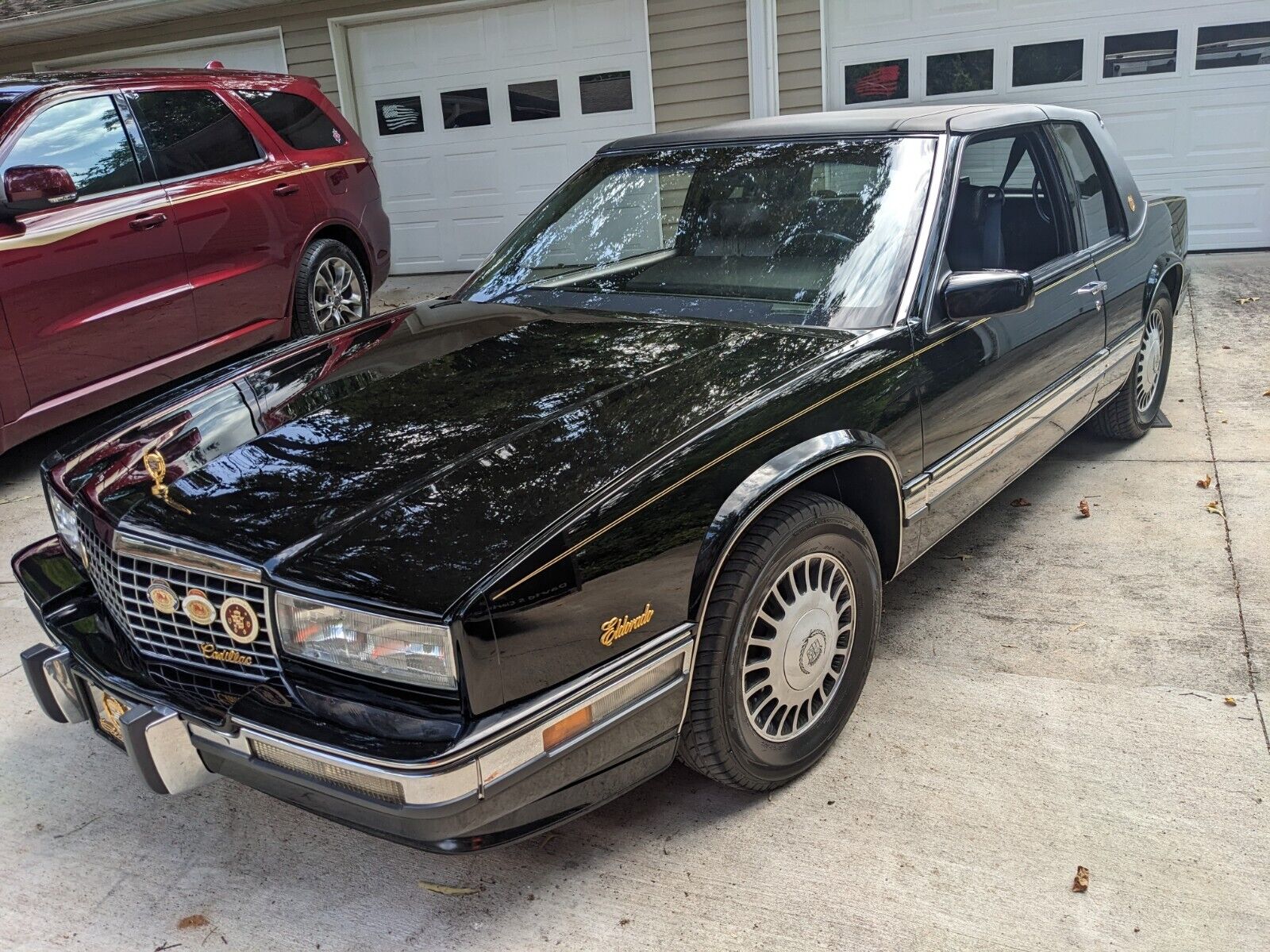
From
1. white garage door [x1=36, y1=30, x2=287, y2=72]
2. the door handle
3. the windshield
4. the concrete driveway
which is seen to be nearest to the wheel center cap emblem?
the concrete driveway

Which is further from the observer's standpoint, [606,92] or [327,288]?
[606,92]

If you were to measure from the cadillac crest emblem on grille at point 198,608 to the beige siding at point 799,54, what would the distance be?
24.8ft

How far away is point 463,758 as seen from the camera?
6.38 ft

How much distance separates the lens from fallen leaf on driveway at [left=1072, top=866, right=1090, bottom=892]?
2358 mm

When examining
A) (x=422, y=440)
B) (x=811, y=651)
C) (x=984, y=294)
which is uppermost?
(x=984, y=294)

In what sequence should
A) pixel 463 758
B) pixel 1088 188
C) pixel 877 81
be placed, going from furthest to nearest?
pixel 877 81
pixel 1088 188
pixel 463 758

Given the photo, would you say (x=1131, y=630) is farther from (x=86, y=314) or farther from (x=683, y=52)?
(x=683, y=52)

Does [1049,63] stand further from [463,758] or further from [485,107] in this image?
[463,758]

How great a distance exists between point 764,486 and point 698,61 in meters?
7.32

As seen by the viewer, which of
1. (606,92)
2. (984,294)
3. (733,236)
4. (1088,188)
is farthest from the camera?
(606,92)

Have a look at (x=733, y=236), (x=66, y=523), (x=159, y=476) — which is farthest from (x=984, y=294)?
(x=66, y=523)

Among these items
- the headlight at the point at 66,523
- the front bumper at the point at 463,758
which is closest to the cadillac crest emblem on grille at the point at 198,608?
the front bumper at the point at 463,758

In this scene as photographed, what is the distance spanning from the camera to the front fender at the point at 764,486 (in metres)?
2.36

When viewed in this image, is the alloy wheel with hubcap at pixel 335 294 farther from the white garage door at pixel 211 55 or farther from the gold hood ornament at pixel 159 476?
the white garage door at pixel 211 55
